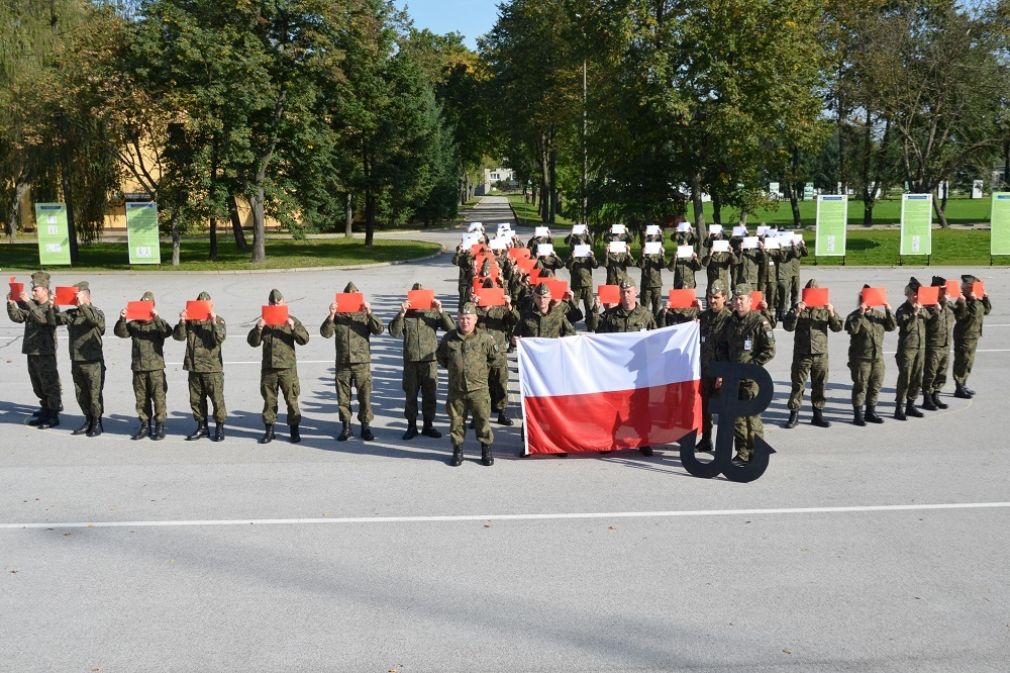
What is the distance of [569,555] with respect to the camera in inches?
319

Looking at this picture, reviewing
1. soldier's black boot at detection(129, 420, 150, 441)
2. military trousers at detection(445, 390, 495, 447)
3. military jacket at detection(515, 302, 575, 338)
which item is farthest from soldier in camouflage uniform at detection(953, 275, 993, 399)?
soldier's black boot at detection(129, 420, 150, 441)

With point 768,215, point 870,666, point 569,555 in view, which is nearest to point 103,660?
point 569,555

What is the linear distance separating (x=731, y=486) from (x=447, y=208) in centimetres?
5693

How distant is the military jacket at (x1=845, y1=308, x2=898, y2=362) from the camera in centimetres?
1240

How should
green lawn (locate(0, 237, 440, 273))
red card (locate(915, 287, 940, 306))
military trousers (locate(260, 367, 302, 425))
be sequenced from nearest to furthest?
1. military trousers (locate(260, 367, 302, 425))
2. red card (locate(915, 287, 940, 306))
3. green lawn (locate(0, 237, 440, 273))

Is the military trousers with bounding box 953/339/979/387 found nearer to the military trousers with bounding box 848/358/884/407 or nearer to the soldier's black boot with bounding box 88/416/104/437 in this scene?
the military trousers with bounding box 848/358/884/407

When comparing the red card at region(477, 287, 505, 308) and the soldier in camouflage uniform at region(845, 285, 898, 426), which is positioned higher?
the red card at region(477, 287, 505, 308)

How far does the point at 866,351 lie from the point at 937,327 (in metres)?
1.42

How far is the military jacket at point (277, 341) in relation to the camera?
38.8ft

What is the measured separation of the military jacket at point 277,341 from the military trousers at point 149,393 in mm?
1317

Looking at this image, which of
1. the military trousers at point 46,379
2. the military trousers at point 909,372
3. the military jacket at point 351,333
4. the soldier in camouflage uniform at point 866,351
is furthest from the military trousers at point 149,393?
the military trousers at point 909,372

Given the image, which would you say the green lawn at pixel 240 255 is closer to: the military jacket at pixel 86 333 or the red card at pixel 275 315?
the military jacket at pixel 86 333

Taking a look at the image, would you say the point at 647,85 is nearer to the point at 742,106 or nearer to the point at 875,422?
the point at 742,106

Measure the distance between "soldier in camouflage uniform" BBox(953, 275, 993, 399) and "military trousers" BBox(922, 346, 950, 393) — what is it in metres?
0.79
